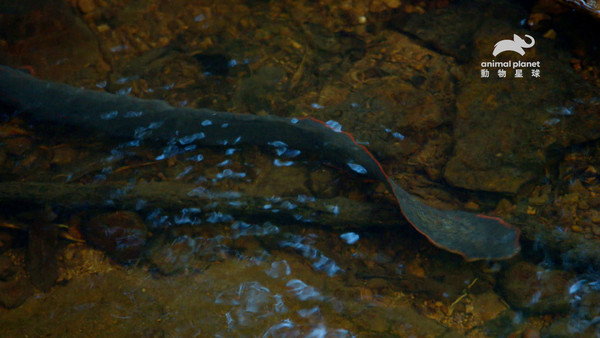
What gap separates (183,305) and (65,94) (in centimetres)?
269

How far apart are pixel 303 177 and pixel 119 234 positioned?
1739 mm

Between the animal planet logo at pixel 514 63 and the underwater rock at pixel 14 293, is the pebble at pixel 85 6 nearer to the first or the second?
the underwater rock at pixel 14 293

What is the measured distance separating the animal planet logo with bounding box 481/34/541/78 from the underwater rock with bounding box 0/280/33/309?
473 centimetres

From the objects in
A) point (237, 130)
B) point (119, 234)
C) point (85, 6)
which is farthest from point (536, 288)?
point (85, 6)

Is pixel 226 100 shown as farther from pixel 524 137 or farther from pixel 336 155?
pixel 524 137

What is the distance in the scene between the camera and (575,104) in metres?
3.52

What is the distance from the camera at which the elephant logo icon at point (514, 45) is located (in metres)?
3.98

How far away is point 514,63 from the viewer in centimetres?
394

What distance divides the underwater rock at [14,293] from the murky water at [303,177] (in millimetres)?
15

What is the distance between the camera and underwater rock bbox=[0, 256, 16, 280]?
126 inches

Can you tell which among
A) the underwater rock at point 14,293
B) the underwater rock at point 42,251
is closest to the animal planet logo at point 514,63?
the underwater rock at point 42,251

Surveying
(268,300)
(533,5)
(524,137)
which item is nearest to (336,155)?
(268,300)

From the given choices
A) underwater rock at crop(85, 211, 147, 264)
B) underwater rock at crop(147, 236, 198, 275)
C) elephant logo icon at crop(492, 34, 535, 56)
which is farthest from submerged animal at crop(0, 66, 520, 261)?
elephant logo icon at crop(492, 34, 535, 56)

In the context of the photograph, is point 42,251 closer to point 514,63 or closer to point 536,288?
point 536,288
